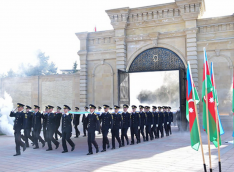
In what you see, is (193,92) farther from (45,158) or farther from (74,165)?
(45,158)

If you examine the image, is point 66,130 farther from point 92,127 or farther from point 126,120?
point 126,120

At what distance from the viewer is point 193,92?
589 cm

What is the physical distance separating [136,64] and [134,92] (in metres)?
8.40

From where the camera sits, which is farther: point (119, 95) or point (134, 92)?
point (134, 92)

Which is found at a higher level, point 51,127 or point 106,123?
point 106,123

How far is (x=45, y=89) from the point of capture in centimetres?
2203

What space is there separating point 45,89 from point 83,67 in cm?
A: 392

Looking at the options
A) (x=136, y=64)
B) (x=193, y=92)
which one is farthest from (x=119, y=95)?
(x=193, y=92)

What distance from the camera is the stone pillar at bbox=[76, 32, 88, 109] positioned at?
20055 mm

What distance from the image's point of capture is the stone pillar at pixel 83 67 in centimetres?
2005

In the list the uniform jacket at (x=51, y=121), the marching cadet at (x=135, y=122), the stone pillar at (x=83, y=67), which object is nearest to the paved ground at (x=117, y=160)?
the uniform jacket at (x=51, y=121)

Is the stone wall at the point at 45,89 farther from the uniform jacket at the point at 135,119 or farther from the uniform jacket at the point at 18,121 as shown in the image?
the uniform jacket at the point at 18,121

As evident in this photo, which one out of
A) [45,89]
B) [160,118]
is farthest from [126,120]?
[45,89]

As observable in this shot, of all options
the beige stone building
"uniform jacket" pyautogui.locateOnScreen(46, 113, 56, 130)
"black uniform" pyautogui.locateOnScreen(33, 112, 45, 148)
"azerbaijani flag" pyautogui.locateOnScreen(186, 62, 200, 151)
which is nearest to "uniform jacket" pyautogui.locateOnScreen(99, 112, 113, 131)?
"uniform jacket" pyautogui.locateOnScreen(46, 113, 56, 130)
